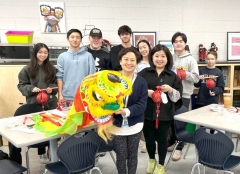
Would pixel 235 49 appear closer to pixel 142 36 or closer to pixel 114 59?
pixel 142 36

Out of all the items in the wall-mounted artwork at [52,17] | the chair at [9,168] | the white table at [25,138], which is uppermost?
the wall-mounted artwork at [52,17]

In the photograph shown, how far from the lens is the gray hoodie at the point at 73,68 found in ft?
8.89

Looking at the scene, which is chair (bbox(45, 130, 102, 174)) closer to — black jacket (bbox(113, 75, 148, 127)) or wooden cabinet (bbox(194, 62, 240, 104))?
black jacket (bbox(113, 75, 148, 127))

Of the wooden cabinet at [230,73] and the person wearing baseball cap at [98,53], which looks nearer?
the person wearing baseball cap at [98,53]

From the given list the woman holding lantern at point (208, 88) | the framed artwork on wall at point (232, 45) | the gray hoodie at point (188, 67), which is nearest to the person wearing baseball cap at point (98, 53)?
the gray hoodie at point (188, 67)

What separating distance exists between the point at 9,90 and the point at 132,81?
2105 mm

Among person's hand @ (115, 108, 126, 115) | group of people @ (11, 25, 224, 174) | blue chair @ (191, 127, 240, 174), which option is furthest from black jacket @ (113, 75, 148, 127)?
blue chair @ (191, 127, 240, 174)

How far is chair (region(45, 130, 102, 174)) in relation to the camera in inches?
69.6

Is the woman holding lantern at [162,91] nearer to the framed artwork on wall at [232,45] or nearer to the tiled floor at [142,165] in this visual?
the tiled floor at [142,165]

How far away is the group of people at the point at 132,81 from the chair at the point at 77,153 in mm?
255

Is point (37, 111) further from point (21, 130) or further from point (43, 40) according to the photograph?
point (43, 40)

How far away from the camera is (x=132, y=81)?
2.07 meters

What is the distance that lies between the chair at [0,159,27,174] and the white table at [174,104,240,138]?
4.58ft

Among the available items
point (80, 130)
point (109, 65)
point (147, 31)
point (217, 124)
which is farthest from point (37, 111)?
point (147, 31)
